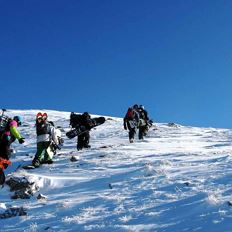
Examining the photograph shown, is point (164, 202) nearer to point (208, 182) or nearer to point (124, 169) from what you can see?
point (208, 182)

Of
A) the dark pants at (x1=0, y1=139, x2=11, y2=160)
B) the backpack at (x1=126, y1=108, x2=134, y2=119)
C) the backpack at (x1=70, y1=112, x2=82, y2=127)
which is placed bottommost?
the dark pants at (x1=0, y1=139, x2=11, y2=160)

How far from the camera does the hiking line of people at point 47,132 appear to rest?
596 inches

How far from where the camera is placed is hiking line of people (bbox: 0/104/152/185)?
15.1 m

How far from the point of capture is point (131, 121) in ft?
85.3

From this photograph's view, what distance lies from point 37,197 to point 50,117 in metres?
40.3

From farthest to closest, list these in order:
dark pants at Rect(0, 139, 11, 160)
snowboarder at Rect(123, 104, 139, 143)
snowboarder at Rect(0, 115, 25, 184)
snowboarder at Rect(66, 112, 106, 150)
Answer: snowboarder at Rect(123, 104, 139, 143), snowboarder at Rect(66, 112, 106, 150), dark pants at Rect(0, 139, 11, 160), snowboarder at Rect(0, 115, 25, 184)

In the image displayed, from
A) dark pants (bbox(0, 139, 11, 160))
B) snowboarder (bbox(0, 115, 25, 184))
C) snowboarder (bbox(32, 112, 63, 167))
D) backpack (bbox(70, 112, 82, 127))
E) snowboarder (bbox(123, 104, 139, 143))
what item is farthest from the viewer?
snowboarder (bbox(123, 104, 139, 143))

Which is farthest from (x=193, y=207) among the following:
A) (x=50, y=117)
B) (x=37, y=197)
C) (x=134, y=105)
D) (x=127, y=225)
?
(x=50, y=117)

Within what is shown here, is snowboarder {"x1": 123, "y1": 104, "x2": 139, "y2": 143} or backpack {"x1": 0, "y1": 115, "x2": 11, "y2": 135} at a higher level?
snowboarder {"x1": 123, "y1": 104, "x2": 139, "y2": 143}

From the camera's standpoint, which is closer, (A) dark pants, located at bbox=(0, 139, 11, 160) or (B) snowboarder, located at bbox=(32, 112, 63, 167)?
(A) dark pants, located at bbox=(0, 139, 11, 160)

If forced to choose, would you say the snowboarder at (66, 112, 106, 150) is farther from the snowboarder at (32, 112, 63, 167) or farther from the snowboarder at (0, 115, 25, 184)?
the snowboarder at (0, 115, 25, 184)

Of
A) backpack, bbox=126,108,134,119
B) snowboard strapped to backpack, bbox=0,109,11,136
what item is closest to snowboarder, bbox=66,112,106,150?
backpack, bbox=126,108,134,119

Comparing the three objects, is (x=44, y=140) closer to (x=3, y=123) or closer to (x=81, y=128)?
(x=3, y=123)

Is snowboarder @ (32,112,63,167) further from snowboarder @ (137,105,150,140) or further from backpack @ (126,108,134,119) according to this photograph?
snowboarder @ (137,105,150,140)
